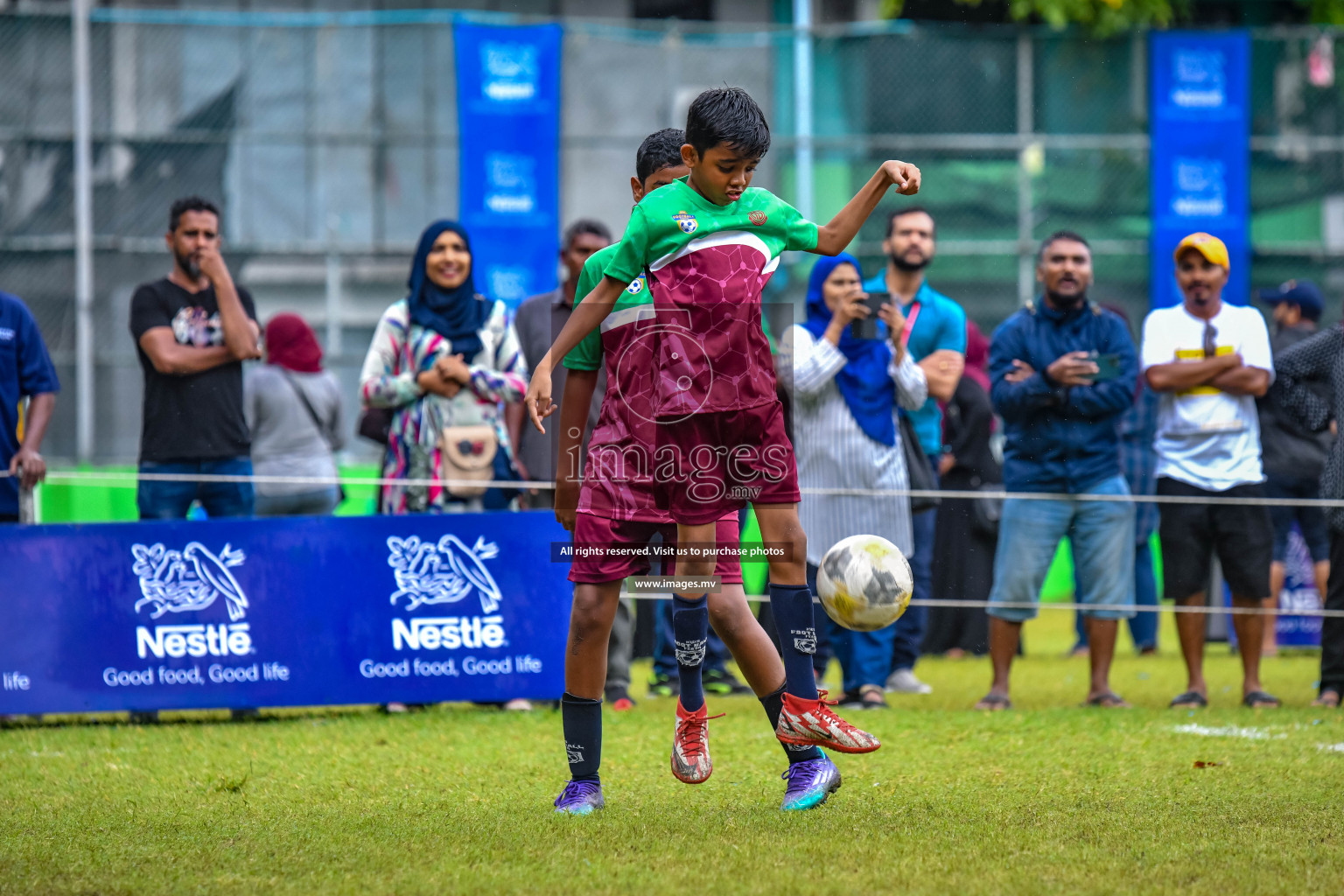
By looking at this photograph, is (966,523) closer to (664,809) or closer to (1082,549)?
(1082,549)

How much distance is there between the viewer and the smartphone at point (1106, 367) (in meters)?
7.68

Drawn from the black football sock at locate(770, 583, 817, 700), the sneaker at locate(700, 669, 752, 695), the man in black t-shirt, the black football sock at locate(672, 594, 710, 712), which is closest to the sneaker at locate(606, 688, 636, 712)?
the sneaker at locate(700, 669, 752, 695)

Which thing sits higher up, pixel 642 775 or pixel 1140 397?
pixel 1140 397

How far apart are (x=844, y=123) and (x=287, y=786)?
1263cm

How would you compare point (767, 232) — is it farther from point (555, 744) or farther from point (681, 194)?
point (555, 744)

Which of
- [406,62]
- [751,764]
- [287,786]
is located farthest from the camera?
[406,62]

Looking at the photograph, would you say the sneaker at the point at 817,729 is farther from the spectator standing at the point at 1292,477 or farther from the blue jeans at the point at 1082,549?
the spectator standing at the point at 1292,477

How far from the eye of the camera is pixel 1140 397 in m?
10.3

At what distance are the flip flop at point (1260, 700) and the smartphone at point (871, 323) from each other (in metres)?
2.55

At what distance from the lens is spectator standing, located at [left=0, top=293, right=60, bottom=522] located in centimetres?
773

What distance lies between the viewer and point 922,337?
8.29 meters

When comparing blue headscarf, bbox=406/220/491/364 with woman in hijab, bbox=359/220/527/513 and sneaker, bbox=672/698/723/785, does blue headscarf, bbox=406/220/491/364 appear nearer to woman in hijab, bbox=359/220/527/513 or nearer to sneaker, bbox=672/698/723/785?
woman in hijab, bbox=359/220/527/513

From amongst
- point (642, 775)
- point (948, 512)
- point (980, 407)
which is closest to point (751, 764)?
point (642, 775)

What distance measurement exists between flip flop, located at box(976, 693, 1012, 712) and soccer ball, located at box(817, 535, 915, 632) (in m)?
2.78
